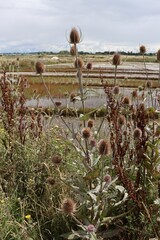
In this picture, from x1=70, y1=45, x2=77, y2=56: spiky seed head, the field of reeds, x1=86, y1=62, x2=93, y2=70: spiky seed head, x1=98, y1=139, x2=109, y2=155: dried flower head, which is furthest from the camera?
x1=86, y1=62, x2=93, y2=70: spiky seed head

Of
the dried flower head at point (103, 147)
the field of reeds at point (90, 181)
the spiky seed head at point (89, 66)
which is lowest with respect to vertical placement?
the field of reeds at point (90, 181)

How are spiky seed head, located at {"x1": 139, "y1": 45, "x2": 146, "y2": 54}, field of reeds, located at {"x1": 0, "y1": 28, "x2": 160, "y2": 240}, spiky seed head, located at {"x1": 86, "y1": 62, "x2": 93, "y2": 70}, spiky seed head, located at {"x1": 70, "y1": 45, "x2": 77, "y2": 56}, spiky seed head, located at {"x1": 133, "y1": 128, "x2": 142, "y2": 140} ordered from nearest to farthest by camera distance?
field of reeds, located at {"x1": 0, "y1": 28, "x2": 160, "y2": 240}
spiky seed head, located at {"x1": 133, "y1": 128, "x2": 142, "y2": 140}
spiky seed head, located at {"x1": 70, "y1": 45, "x2": 77, "y2": 56}
spiky seed head, located at {"x1": 86, "y1": 62, "x2": 93, "y2": 70}
spiky seed head, located at {"x1": 139, "y1": 45, "x2": 146, "y2": 54}

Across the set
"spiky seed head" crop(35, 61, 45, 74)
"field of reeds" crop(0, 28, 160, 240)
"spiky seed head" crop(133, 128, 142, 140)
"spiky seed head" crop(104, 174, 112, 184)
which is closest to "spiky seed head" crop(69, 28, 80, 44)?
"field of reeds" crop(0, 28, 160, 240)

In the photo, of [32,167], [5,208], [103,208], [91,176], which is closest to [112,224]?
[103,208]

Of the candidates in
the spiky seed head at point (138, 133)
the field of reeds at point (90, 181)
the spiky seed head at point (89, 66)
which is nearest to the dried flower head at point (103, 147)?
the field of reeds at point (90, 181)

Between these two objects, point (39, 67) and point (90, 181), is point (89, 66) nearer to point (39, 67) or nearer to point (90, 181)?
point (39, 67)

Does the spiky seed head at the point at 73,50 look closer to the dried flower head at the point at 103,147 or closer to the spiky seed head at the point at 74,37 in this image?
the spiky seed head at the point at 74,37

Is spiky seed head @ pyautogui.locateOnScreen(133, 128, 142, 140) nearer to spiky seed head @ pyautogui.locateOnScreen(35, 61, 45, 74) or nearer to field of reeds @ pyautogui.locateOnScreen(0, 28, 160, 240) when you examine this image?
field of reeds @ pyautogui.locateOnScreen(0, 28, 160, 240)

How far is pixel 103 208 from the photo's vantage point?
11.8 ft

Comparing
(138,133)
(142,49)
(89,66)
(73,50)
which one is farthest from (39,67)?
(142,49)

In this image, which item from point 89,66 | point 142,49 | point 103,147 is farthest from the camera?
point 142,49

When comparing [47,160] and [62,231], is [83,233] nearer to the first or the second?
[62,231]

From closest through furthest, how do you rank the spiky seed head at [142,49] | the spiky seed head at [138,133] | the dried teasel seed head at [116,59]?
1. the spiky seed head at [138,133]
2. the dried teasel seed head at [116,59]
3. the spiky seed head at [142,49]

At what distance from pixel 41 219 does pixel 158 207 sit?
1.15 m
